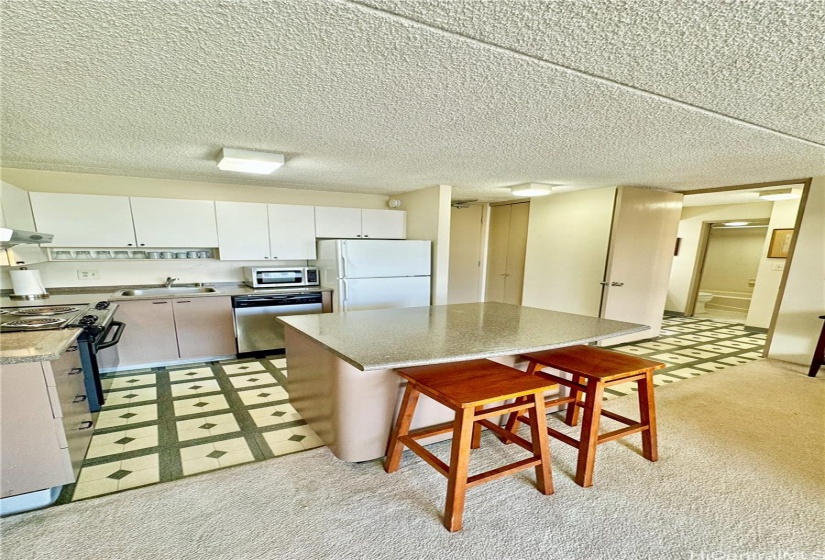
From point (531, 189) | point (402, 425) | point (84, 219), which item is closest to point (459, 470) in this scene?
point (402, 425)

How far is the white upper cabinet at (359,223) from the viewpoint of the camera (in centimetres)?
419

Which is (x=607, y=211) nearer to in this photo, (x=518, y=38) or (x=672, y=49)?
(x=672, y=49)

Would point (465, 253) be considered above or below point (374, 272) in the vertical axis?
above

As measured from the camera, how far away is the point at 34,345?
1.62m

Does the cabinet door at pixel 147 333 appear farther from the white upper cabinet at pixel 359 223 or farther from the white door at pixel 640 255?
the white door at pixel 640 255

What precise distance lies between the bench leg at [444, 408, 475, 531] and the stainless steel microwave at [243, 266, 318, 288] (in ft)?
10.4

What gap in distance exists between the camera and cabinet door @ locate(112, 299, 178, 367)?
3.23 metres

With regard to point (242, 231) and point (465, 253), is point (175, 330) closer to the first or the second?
point (242, 231)

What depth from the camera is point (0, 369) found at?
4.81ft

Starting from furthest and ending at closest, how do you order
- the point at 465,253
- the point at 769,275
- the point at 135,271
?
the point at 465,253 → the point at 769,275 → the point at 135,271

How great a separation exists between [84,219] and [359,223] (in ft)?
9.13

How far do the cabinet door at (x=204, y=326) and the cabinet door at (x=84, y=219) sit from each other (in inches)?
35.0

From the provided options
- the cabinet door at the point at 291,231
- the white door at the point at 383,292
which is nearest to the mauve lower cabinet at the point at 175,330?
the cabinet door at the point at 291,231

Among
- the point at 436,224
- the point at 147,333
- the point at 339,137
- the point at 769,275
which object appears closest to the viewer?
the point at 339,137
